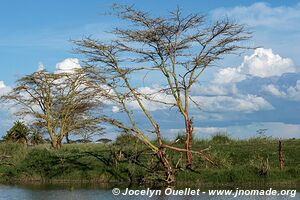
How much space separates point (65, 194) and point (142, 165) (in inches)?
216

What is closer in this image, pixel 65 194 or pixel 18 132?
pixel 65 194

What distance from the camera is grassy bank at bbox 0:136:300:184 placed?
2773 cm

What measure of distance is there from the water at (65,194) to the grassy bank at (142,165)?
114 inches

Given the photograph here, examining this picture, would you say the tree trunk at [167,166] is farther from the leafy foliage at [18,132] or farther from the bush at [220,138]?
the leafy foliage at [18,132]

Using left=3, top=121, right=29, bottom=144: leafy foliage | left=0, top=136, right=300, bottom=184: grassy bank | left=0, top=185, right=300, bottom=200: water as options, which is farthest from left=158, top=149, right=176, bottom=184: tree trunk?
left=3, top=121, right=29, bottom=144: leafy foliage

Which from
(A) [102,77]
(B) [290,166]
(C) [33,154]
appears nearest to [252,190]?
(B) [290,166]

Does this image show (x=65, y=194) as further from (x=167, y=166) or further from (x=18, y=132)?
(x=18, y=132)

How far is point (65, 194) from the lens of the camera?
25203 mm

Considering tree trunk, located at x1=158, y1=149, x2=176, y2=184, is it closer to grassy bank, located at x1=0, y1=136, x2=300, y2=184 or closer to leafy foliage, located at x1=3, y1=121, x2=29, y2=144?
grassy bank, located at x1=0, y1=136, x2=300, y2=184

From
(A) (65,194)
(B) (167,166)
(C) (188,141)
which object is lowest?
(A) (65,194)

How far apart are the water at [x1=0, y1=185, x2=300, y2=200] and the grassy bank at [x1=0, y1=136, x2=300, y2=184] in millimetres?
2900

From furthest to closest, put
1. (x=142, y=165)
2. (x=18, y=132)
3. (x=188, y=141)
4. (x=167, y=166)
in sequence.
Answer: (x=18, y=132) < (x=142, y=165) < (x=188, y=141) < (x=167, y=166)

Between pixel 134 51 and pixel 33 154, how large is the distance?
9.50 meters

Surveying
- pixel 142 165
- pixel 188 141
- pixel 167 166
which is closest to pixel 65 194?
pixel 167 166
